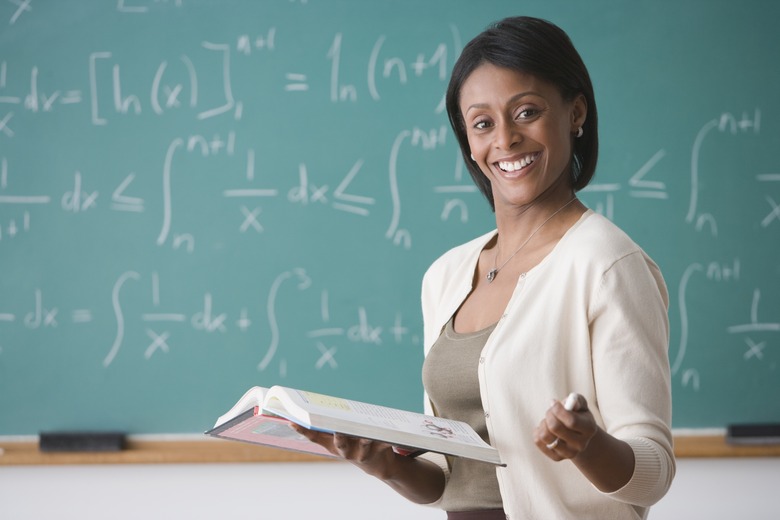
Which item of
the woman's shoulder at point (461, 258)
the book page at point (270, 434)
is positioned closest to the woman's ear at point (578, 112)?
the woman's shoulder at point (461, 258)

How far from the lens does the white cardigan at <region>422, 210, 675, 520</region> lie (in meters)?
1.09

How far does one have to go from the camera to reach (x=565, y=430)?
0.92 metres

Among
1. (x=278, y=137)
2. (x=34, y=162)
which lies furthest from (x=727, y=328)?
(x=34, y=162)

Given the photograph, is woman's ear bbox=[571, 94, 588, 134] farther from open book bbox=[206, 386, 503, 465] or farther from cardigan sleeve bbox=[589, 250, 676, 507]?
open book bbox=[206, 386, 503, 465]

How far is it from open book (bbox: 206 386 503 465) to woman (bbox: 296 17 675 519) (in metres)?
0.06

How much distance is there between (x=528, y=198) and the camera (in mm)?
1337

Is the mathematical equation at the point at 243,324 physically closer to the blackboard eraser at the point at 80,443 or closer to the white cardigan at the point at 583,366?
the blackboard eraser at the point at 80,443

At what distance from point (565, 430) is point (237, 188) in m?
1.93

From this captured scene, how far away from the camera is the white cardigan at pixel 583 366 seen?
109 cm

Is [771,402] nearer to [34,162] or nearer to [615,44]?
[615,44]

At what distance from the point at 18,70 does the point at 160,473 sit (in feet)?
4.34

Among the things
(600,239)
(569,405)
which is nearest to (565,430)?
(569,405)

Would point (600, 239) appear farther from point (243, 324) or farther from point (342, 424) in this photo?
point (243, 324)

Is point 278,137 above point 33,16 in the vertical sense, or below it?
below
